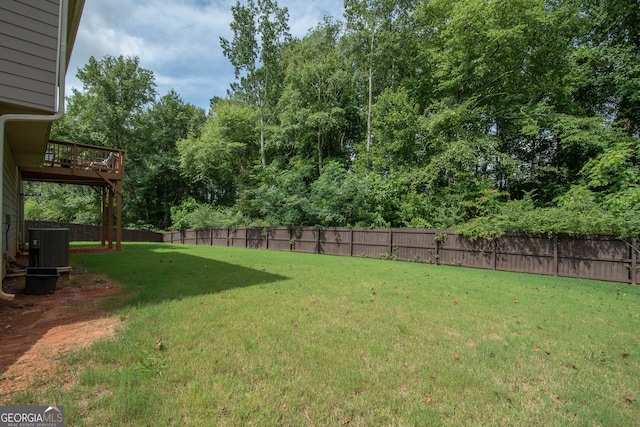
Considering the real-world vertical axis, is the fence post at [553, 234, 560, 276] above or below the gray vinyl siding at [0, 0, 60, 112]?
below

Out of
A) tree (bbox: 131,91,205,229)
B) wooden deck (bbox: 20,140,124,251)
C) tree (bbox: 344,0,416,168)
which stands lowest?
wooden deck (bbox: 20,140,124,251)

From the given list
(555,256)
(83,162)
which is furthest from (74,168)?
(555,256)

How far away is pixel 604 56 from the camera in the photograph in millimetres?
15367

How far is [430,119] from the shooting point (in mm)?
17406

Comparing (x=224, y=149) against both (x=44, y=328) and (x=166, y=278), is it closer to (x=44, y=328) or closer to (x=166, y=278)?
(x=166, y=278)

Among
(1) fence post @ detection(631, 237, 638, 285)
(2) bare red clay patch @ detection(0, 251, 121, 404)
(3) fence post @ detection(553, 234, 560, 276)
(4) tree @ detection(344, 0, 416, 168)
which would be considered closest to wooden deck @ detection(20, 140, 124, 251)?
(2) bare red clay patch @ detection(0, 251, 121, 404)

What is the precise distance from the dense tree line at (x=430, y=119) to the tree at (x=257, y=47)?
104 mm

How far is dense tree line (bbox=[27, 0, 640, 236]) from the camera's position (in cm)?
1467

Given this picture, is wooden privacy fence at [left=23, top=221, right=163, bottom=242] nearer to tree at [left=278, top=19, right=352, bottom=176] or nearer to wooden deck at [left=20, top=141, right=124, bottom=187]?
wooden deck at [left=20, top=141, right=124, bottom=187]

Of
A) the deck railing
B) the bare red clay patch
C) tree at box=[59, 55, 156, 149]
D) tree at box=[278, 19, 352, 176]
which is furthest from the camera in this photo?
tree at box=[59, 55, 156, 149]

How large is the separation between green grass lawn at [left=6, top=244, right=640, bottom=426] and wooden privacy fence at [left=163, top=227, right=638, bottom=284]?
519 centimetres

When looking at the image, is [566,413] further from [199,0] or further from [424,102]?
[424,102]

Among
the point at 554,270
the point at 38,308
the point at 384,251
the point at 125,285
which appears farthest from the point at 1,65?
the point at 554,270

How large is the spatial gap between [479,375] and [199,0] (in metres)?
14.0
